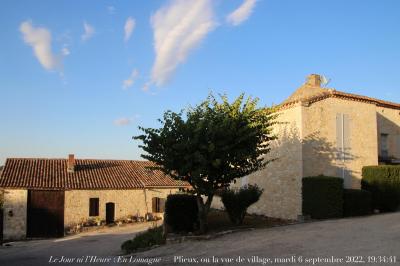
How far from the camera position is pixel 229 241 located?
553 inches

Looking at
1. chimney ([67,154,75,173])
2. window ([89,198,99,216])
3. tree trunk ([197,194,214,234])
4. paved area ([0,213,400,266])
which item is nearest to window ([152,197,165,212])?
window ([89,198,99,216])

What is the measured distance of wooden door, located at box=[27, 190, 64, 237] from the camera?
90.3 feet

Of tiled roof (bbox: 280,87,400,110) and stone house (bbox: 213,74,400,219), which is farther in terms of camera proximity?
tiled roof (bbox: 280,87,400,110)

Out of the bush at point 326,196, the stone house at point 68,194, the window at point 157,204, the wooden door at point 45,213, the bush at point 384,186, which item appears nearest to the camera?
the bush at point 326,196

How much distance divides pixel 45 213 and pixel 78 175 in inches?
159

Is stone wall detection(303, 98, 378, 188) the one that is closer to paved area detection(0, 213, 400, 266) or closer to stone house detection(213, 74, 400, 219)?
stone house detection(213, 74, 400, 219)

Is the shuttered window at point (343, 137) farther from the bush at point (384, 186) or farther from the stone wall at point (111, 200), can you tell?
the stone wall at point (111, 200)

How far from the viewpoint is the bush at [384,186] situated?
65.3 feet

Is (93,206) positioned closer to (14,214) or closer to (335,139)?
(14,214)

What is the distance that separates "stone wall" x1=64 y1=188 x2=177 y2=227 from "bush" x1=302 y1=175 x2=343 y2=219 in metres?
15.4

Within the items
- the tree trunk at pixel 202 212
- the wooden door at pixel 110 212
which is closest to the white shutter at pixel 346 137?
the tree trunk at pixel 202 212

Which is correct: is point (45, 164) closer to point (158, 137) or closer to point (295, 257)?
point (158, 137)

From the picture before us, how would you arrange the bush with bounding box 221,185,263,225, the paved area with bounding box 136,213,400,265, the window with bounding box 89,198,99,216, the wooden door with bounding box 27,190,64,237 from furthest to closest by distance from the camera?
the window with bounding box 89,198,99,216 < the wooden door with bounding box 27,190,64,237 < the bush with bounding box 221,185,263,225 < the paved area with bounding box 136,213,400,265

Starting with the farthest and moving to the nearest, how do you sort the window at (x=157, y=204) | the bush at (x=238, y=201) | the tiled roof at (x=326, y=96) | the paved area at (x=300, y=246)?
the window at (x=157, y=204), the tiled roof at (x=326, y=96), the bush at (x=238, y=201), the paved area at (x=300, y=246)
